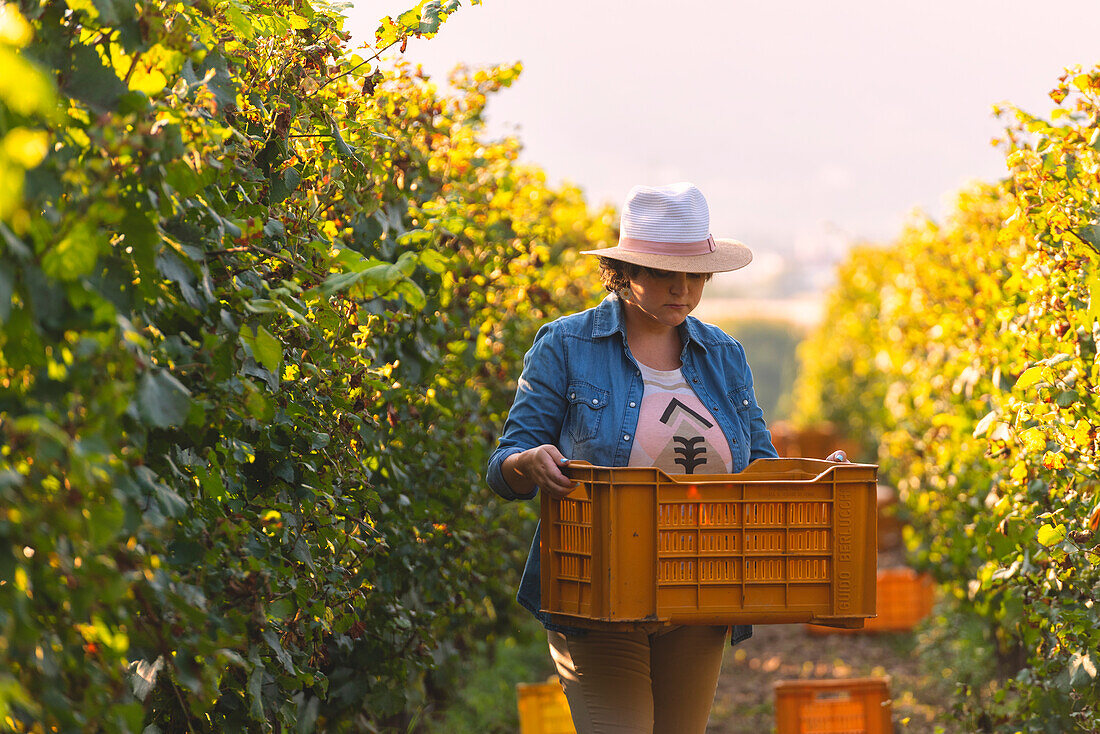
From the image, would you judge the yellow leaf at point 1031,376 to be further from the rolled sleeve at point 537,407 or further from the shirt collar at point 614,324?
Result: the rolled sleeve at point 537,407

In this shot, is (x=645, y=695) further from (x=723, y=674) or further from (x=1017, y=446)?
(x=723, y=674)

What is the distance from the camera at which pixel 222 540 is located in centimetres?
203

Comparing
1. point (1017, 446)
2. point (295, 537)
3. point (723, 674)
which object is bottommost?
point (723, 674)

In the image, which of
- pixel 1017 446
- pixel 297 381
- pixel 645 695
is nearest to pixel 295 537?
pixel 297 381

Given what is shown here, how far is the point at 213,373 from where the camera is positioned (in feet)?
6.30

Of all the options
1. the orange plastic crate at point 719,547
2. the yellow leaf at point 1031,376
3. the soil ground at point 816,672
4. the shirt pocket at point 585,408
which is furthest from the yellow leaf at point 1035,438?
the soil ground at point 816,672

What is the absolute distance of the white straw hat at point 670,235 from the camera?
270 centimetres

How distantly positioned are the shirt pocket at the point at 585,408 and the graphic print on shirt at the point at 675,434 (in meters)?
0.10

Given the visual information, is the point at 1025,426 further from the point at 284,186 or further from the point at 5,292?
the point at 5,292

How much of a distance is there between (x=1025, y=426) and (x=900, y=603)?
482 centimetres

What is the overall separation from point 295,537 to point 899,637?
599 centimetres

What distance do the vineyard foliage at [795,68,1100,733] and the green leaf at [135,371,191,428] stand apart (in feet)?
6.31

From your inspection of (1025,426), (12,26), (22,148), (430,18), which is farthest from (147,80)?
(1025,426)

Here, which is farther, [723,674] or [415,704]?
[723,674]
